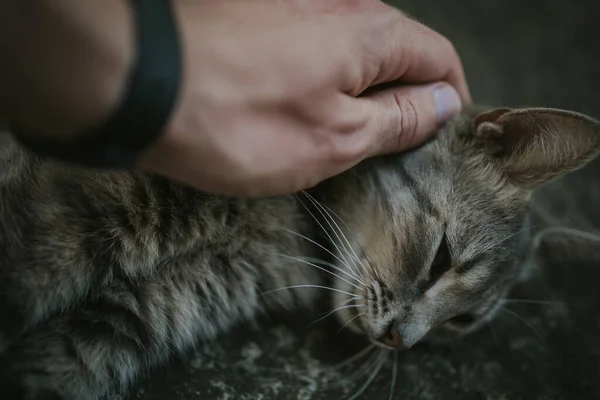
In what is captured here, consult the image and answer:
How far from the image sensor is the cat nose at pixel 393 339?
4.39 ft

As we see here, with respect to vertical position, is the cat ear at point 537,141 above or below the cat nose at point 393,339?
above

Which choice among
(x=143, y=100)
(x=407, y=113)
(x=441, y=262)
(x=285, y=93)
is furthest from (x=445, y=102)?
(x=143, y=100)

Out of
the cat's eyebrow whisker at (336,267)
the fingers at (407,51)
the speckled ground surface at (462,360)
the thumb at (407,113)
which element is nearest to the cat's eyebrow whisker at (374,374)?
the speckled ground surface at (462,360)

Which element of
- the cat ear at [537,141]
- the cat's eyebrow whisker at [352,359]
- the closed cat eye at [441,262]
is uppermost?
the cat ear at [537,141]

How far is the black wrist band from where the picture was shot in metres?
0.84

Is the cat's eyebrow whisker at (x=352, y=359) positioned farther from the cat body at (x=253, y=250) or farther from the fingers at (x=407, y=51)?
the fingers at (x=407, y=51)

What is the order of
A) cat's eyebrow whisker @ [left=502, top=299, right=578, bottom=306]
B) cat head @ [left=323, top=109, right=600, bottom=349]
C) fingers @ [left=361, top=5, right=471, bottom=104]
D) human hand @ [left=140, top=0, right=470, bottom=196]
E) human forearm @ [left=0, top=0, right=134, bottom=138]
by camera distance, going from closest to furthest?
1. human forearm @ [left=0, top=0, right=134, bottom=138]
2. human hand @ [left=140, top=0, right=470, bottom=196]
3. fingers @ [left=361, top=5, right=471, bottom=104]
4. cat head @ [left=323, top=109, right=600, bottom=349]
5. cat's eyebrow whisker @ [left=502, top=299, right=578, bottom=306]

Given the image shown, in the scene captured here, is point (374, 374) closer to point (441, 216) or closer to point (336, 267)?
point (336, 267)

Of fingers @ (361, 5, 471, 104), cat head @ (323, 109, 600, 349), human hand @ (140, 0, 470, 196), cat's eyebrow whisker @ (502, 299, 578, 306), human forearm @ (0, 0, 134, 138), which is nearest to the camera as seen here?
human forearm @ (0, 0, 134, 138)

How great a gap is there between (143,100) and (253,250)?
2.04 ft

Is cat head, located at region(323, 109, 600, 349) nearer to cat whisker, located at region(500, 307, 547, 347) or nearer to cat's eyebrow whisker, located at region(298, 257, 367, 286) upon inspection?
cat's eyebrow whisker, located at region(298, 257, 367, 286)

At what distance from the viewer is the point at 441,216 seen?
137 cm

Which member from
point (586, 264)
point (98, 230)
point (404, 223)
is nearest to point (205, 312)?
point (98, 230)

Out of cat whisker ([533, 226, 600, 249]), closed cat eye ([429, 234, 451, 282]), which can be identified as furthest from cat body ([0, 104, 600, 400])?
cat whisker ([533, 226, 600, 249])
